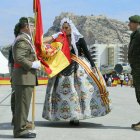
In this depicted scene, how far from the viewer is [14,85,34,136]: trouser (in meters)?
6.57

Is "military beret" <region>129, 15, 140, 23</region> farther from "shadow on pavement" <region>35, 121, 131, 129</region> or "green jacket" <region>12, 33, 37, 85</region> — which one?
"green jacket" <region>12, 33, 37, 85</region>

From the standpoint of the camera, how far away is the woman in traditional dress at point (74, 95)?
312 inches

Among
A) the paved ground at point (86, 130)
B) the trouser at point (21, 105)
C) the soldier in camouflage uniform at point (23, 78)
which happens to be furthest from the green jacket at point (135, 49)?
the trouser at point (21, 105)

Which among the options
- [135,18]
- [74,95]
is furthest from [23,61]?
[135,18]

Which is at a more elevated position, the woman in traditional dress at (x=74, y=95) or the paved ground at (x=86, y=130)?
the woman in traditional dress at (x=74, y=95)

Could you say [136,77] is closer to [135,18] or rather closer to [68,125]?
[135,18]

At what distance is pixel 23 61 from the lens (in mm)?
6477

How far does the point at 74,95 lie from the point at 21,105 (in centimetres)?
157

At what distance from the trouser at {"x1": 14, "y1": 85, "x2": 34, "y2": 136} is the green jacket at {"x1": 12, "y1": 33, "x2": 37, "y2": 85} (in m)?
0.09

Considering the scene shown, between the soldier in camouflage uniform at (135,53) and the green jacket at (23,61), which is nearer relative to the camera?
the green jacket at (23,61)

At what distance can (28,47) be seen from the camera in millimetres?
6648

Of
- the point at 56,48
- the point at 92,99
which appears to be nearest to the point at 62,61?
the point at 56,48

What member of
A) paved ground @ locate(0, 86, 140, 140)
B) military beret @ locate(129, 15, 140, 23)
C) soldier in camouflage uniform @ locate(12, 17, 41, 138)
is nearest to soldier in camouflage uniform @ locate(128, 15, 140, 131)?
military beret @ locate(129, 15, 140, 23)

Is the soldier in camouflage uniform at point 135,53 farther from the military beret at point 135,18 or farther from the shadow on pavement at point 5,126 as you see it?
the shadow on pavement at point 5,126
